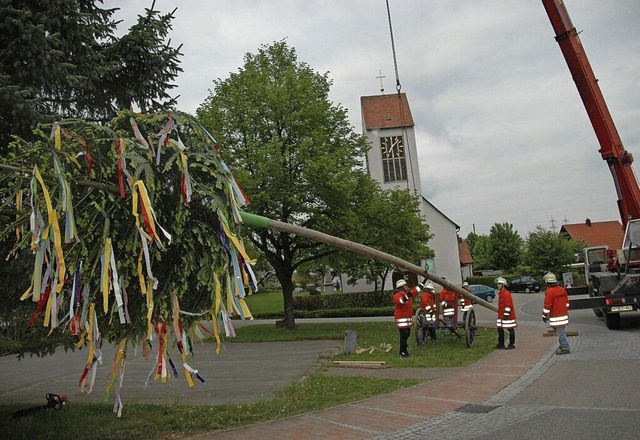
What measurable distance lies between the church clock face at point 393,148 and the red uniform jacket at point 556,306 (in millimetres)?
38823

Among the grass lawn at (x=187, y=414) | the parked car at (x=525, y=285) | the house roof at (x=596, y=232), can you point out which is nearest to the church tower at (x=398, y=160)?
the parked car at (x=525, y=285)

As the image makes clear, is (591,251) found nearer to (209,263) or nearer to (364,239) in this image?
(364,239)

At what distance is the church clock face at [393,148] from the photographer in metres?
50.4

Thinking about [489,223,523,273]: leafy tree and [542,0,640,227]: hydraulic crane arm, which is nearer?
[542,0,640,227]: hydraulic crane arm

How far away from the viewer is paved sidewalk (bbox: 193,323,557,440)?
711 cm

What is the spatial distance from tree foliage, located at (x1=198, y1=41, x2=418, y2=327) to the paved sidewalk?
30.1ft

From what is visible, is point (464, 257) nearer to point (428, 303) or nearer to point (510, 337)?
point (428, 303)

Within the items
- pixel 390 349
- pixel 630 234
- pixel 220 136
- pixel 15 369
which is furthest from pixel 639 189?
pixel 15 369

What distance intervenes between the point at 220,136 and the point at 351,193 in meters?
5.36

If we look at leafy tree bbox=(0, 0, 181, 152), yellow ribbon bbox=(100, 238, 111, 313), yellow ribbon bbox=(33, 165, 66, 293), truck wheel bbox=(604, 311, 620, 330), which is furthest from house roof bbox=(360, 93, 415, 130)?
yellow ribbon bbox=(33, 165, 66, 293)

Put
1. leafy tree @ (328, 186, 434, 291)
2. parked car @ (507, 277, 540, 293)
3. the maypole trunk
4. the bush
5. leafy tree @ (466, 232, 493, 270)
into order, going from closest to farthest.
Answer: the maypole trunk
leafy tree @ (328, 186, 434, 291)
the bush
parked car @ (507, 277, 540, 293)
leafy tree @ (466, 232, 493, 270)

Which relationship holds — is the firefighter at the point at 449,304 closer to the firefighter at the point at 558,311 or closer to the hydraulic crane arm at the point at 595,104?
the firefighter at the point at 558,311

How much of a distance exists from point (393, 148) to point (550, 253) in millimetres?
18189

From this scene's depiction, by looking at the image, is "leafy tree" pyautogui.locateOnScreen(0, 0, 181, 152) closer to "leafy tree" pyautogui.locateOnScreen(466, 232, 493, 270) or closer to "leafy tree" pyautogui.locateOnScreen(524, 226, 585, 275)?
"leafy tree" pyautogui.locateOnScreen(524, 226, 585, 275)
